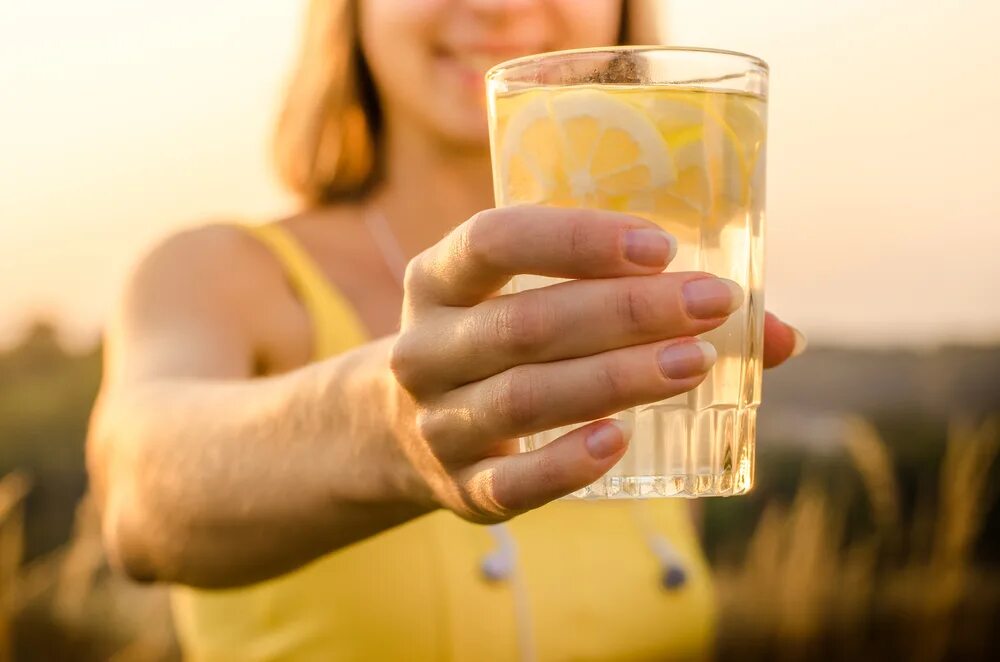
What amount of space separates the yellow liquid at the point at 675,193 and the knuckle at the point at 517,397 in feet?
0.45

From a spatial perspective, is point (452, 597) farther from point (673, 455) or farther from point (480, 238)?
point (480, 238)

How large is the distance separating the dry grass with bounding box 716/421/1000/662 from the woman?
1.96 metres

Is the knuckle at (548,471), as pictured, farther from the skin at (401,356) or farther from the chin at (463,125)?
the chin at (463,125)

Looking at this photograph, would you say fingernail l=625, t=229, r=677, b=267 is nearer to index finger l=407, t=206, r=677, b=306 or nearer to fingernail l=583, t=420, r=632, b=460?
index finger l=407, t=206, r=677, b=306

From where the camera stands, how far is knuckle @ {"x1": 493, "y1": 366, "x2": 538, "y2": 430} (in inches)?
38.9

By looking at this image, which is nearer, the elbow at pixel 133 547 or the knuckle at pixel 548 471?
the knuckle at pixel 548 471

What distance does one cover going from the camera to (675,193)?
41.5 inches

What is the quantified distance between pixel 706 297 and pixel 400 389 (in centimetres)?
33

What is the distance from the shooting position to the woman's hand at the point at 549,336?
0.95 metres

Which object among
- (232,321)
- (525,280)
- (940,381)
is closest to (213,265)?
(232,321)

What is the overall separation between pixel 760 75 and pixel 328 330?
1.22m

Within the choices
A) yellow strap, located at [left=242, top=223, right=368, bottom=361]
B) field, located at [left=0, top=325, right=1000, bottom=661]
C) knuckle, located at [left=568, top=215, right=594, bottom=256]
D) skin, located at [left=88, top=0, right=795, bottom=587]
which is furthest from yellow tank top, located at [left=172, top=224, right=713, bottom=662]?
field, located at [left=0, top=325, right=1000, bottom=661]

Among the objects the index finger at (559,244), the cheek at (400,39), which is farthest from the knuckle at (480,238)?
the cheek at (400,39)

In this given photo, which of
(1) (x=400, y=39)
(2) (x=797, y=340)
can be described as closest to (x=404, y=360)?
(2) (x=797, y=340)
